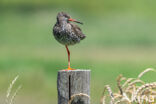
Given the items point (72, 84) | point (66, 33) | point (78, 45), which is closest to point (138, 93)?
point (72, 84)

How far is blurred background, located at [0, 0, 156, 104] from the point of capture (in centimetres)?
1447

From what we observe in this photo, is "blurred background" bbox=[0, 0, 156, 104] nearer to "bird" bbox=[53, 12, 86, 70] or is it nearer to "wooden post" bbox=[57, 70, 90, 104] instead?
"bird" bbox=[53, 12, 86, 70]

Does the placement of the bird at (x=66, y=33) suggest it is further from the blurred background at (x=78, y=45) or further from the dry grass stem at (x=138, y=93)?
the dry grass stem at (x=138, y=93)

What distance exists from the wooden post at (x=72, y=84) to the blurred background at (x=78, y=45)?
360 cm

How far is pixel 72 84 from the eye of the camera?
5934mm

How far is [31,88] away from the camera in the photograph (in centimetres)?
1406

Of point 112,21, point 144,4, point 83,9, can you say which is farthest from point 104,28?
point 144,4

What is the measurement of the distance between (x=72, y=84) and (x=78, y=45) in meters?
13.9

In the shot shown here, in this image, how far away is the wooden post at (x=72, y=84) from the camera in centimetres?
593

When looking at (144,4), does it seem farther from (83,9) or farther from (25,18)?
(25,18)

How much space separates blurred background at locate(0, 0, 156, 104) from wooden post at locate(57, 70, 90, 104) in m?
3.60

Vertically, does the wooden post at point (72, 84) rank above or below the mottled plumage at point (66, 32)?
below

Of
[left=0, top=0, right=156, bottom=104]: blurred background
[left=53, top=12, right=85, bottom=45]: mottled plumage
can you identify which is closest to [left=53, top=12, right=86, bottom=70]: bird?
[left=53, top=12, right=85, bottom=45]: mottled plumage

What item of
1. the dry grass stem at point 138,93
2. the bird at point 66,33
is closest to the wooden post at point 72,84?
the dry grass stem at point 138,93
